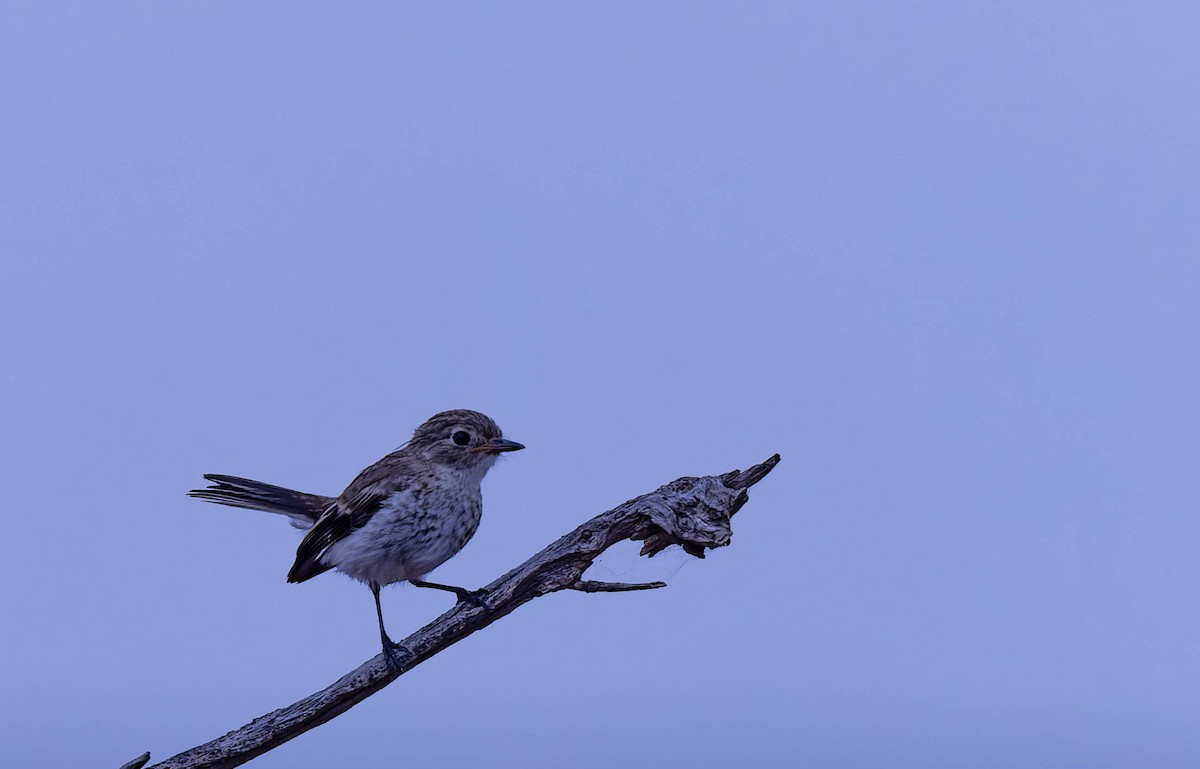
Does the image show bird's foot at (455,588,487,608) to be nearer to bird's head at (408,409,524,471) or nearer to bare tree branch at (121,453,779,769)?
bare tree branch at (121,453,779,769)

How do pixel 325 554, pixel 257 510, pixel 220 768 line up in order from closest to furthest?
pixel 220 768 < pixel 325 554 < pixel 257 510

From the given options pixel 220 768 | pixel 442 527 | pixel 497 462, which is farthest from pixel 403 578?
pixel 220 768

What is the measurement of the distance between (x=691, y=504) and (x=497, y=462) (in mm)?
1080

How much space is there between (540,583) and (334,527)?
1134 mm

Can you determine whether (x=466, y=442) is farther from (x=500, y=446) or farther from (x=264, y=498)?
(x=264, y=498)

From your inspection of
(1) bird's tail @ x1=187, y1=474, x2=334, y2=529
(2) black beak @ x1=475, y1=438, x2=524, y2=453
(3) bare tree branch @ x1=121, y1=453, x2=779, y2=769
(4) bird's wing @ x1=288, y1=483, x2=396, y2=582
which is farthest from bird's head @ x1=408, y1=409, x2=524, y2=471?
(1) bird's tail @ x1=187, y1=474, x2=334, y2=529

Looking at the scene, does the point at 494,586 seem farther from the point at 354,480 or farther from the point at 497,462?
the point at 354,480

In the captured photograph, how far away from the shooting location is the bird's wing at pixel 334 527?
5594 mm

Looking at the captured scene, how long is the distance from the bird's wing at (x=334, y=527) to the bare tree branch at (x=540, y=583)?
625 millimetres

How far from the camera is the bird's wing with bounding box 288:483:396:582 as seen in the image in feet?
18.4

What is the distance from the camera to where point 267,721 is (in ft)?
17.4

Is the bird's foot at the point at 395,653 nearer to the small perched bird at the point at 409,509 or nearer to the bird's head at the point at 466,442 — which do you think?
the small perched bird at the point at 409,509

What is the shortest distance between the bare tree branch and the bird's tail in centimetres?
107

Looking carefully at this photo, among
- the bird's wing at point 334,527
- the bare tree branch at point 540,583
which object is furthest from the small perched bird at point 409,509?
the bare tree branch at point 540,583
